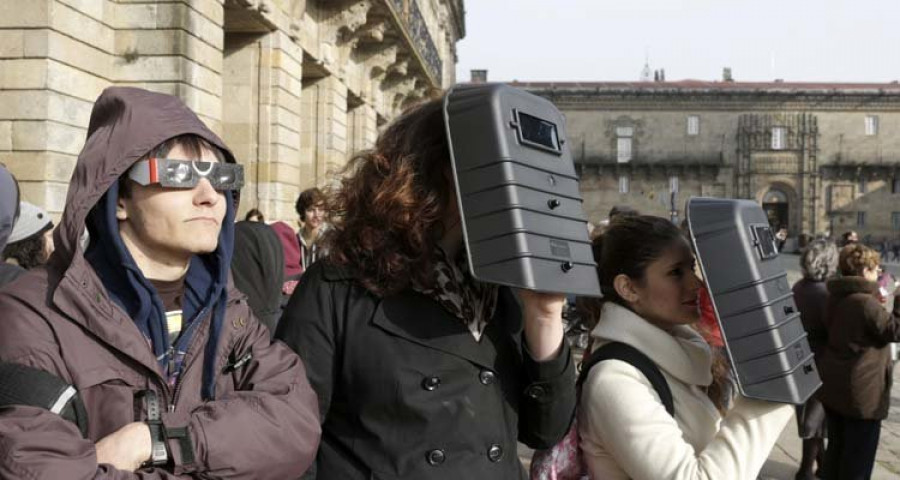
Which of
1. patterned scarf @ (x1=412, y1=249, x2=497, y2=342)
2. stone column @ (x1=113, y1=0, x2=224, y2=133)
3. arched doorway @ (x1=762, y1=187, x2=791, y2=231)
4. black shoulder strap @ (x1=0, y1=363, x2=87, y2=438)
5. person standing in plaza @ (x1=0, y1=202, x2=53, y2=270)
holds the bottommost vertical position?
black shoulder strap @ (x1=0, y1=363, x2=87, y2=438)

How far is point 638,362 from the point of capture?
2.10 metres

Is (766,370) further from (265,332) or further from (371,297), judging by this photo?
(265,332)

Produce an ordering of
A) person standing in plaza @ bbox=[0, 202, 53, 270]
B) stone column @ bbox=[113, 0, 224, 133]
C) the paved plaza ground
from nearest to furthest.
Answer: person standing in plaza @ bbox=[0, 202, 53, 270] < the paved plaza ground < stone column @ bbox=[113, 0, 224, 133]

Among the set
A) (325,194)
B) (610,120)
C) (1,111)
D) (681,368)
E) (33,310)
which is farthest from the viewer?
(610,120)

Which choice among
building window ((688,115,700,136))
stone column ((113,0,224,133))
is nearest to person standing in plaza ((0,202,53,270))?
stone column ((113,0,224,133))

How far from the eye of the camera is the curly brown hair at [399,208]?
179cm

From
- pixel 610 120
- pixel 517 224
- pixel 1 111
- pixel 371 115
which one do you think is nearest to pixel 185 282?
pixel 517 224

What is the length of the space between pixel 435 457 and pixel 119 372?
2.26 ft

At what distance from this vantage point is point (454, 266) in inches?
73.1

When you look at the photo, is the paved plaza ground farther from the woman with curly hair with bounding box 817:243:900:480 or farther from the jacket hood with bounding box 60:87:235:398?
the jacket hood with bounding box 60:87:235:398

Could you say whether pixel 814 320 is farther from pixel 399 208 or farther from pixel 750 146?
pixel 750 146

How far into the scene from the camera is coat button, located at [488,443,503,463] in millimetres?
1828

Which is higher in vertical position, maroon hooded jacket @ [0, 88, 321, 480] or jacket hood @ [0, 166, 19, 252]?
jacket hood @ [0, 166, 19, 252]

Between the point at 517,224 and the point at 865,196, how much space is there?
54652mm
